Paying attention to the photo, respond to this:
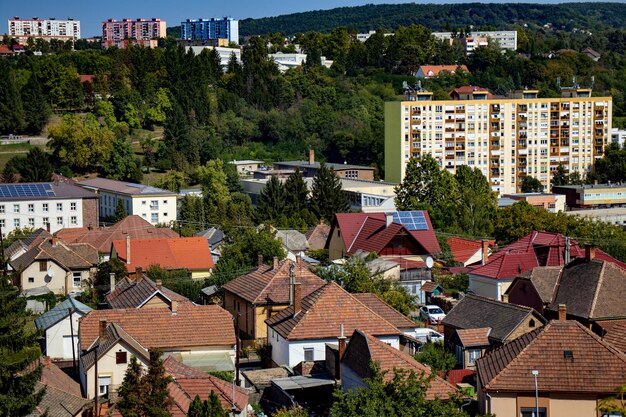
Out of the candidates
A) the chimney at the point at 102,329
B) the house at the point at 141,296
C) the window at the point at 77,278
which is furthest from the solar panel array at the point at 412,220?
the chimney at the point at 102,329

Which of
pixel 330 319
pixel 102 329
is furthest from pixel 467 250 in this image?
pixel 102 329

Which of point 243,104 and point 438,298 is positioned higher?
point 243,104

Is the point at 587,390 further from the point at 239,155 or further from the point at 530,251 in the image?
the point at 239,155

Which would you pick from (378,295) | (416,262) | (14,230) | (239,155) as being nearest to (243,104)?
(239,155)

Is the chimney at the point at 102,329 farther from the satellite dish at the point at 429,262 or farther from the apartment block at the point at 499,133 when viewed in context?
the apartment block at the point at 499,133

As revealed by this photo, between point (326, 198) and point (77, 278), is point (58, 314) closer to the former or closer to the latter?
point (77, 278)

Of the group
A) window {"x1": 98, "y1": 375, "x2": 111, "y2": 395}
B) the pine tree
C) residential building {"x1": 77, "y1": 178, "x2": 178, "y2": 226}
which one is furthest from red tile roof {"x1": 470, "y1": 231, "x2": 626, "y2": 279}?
residential building {"x1": 77, "y1": 178, "x2": 178, "y2": 226}

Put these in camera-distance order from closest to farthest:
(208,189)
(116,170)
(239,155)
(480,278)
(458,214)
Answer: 1. (480,278)
2. (458,214)
3. (208,189)
4. (116,170)
5. (239,155)
